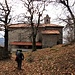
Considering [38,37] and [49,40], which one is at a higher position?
[38,37]

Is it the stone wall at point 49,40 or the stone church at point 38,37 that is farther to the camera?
the stone church at point 38,37

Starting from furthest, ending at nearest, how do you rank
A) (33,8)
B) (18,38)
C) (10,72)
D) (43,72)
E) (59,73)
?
(18,38), (33,8), (10,72), (43,72), (59,73)

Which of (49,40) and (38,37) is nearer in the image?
(49,40)

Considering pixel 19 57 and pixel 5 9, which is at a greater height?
pixel 5 9

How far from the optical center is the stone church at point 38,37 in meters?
62.1

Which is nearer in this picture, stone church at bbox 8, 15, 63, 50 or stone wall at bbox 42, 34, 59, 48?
stone wall at bbox 42, 34, 59, 48

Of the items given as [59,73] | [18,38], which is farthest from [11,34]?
[59,73]

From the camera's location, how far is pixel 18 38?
66938 mm

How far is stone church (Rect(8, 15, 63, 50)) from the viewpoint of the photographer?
62078 millimetres

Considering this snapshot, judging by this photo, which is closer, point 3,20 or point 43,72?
point 43,72

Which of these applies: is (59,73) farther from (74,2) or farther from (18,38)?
(18,38)

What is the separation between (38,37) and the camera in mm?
64750

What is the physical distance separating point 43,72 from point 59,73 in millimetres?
1784

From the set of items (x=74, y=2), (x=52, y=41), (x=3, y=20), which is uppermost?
(x=74, y=2)
